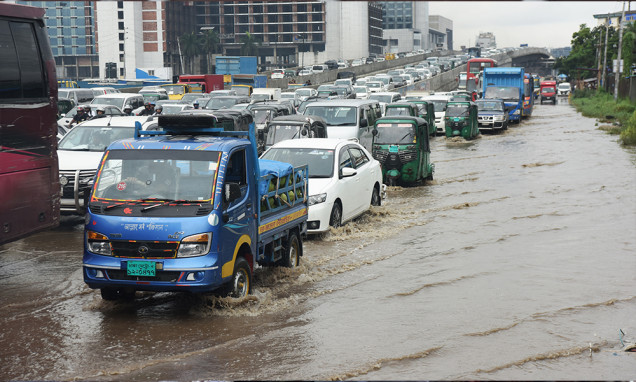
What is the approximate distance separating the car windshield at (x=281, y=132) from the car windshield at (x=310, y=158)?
6230mm

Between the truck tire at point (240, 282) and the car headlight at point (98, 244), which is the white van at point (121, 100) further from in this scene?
the car headlight at point (98, 244)

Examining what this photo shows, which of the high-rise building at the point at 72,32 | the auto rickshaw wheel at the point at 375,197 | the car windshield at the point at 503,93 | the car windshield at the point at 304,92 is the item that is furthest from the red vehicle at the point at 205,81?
the high-rise building at the point at 72,32

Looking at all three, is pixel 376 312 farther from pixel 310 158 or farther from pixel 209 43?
pixel 209 43

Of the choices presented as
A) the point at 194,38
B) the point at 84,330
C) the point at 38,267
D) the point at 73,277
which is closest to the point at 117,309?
the point at 84,330

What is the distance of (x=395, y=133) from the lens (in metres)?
21.2

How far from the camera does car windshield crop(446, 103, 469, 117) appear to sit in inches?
1459

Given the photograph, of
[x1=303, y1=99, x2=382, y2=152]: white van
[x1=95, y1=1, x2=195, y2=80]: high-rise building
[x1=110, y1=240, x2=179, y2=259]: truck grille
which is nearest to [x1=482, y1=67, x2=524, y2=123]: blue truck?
[x1=303, y1=99, x2=382, y2=152]: white van

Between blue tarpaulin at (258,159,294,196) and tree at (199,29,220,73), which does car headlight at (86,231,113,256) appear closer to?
blue tarpaulin at (258,159,294,196)

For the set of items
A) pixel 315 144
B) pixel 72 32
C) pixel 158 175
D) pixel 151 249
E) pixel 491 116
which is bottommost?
pixel 491 116

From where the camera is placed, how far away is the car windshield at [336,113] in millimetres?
24938

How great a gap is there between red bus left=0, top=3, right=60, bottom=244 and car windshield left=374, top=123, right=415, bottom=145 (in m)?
11.5

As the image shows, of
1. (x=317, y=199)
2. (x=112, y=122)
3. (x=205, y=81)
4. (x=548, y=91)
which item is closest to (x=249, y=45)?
(x=548, y=91)

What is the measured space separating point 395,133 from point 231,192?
1277cm

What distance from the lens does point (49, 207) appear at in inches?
420
